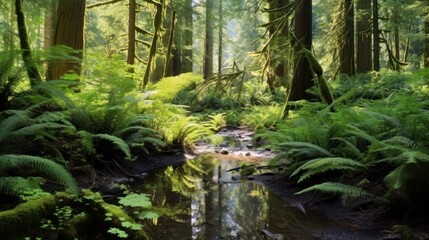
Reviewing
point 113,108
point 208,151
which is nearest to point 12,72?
point 113,108

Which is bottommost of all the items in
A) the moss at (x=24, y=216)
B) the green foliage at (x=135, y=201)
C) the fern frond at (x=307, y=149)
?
the green foliage at (x=135, y=201)

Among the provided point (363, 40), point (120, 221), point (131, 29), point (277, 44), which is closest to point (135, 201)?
point (120, 221)

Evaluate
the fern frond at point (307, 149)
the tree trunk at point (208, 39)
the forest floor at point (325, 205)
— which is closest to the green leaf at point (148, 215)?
the forest floor at point (325, 205)

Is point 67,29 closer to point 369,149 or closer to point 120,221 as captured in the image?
point 120,221

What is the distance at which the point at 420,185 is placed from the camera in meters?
3.33

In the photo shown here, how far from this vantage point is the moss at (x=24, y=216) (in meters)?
2.54

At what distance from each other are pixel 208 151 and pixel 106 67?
3.14m

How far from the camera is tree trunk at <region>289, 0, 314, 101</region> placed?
887 cm

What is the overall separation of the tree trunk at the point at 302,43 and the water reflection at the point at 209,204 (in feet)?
12.5

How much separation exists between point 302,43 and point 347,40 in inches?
179

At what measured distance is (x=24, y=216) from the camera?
2.70 m

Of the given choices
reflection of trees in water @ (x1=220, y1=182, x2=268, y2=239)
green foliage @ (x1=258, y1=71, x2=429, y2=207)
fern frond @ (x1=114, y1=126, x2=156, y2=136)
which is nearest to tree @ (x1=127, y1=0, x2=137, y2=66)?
fern frond @ (x1=114, y1=126, x2=156, y2=136)

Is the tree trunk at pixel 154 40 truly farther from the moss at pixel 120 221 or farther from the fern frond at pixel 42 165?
the moss at pixel 120 221

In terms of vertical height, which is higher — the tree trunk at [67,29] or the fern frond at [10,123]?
the tree trunk at [67,29]
